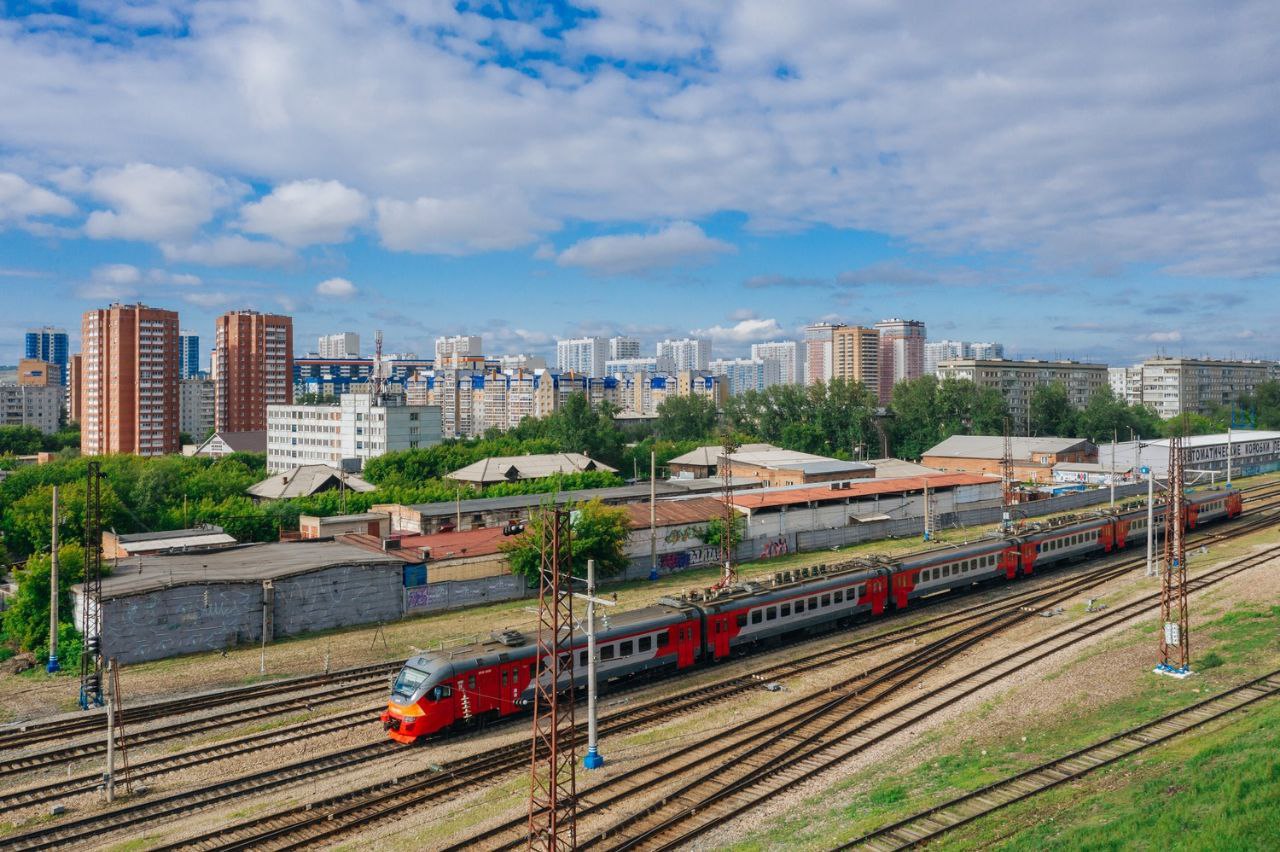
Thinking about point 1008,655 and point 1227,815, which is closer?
point 1227,815

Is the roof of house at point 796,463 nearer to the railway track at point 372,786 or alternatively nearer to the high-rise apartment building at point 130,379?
the railway track at point 372,786

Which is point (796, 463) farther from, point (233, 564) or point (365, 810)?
point (365, 810)

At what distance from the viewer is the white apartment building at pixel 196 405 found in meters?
167

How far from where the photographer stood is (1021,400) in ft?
509

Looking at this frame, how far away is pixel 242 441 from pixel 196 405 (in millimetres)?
53028

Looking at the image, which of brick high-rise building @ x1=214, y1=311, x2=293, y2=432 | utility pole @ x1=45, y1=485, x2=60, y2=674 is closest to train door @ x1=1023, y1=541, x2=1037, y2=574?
utility pole @ x1=45, y1=485, x2=60, y2=674

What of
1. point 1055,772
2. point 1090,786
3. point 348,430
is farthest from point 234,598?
point 348,430

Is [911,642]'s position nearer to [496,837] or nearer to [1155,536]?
[496,837]

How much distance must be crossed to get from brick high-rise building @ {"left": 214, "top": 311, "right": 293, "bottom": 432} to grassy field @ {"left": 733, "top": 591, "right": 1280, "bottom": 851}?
→ 12908 centimetres

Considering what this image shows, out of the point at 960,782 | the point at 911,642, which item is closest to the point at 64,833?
the point at 960,782

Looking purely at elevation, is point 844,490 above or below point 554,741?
above

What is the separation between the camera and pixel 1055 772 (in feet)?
64.6

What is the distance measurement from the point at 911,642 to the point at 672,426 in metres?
105

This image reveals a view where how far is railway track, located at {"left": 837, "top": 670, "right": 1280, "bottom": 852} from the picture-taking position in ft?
56.0
